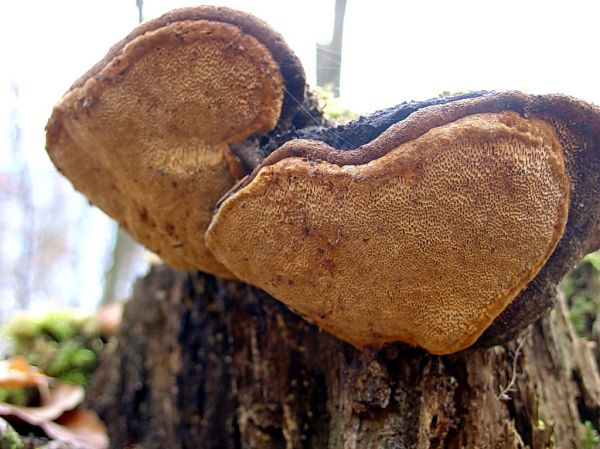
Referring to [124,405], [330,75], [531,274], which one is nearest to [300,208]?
[531,274]

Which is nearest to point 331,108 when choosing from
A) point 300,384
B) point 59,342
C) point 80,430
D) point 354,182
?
point 354,182

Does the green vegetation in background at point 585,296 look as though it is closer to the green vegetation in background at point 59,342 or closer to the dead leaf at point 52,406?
the dead leaf at point 52,406

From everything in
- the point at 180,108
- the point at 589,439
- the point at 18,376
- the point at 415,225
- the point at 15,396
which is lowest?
the point at 15,396

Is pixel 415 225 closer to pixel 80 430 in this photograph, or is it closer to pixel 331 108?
pixel 331 108

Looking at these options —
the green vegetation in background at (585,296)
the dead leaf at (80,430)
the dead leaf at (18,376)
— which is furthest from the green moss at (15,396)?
the green vegetation in background at (585,296)

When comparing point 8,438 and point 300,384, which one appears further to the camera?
point 300,384

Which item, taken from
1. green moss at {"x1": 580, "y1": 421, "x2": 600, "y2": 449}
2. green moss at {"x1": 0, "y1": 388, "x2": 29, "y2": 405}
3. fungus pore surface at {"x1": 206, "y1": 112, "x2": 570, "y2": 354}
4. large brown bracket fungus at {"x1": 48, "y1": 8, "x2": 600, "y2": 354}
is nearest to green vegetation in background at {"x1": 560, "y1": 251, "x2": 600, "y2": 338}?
green moss at {"x1": 580, "y1": 421, "x2": 600, "y2": 449}
